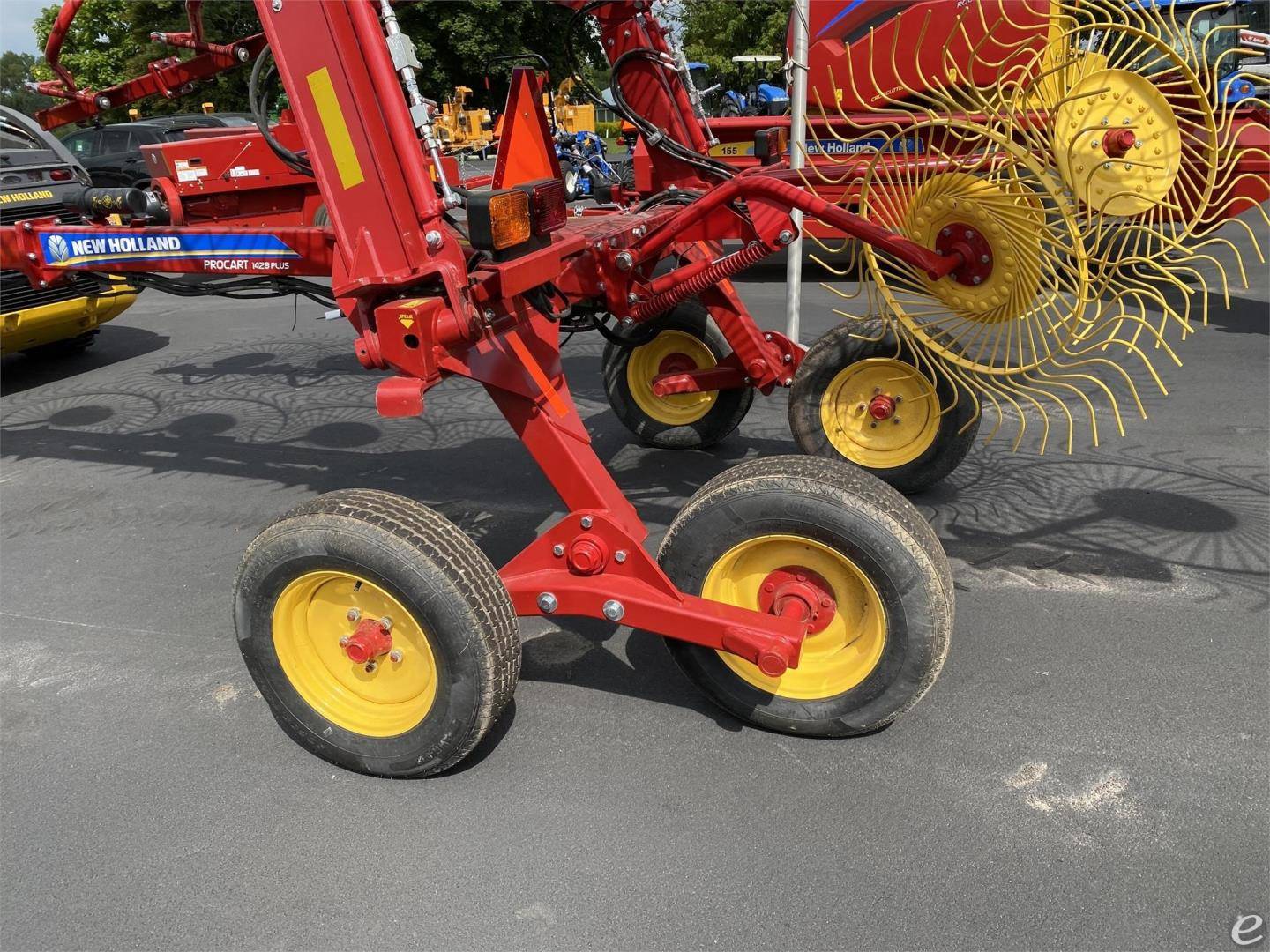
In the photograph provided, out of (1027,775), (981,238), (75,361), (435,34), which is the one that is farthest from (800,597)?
(435,34)

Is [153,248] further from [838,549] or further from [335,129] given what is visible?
[838,549]

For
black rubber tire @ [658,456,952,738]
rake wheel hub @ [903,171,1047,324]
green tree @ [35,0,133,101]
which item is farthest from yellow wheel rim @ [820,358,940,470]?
green tree @ [35,0,133,101]

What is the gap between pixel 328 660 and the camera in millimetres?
2660

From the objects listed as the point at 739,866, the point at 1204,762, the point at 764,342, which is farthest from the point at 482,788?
the point at 764,342

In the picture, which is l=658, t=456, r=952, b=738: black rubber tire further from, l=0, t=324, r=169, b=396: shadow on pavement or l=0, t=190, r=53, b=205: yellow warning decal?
l=0, t=324, r=169, b=396: shadow on pavement

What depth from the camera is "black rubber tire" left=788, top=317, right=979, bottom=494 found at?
401cm

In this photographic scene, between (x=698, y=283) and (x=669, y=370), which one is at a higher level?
(x=698, y=283)

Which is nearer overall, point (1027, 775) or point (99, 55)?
point (1027, 775)

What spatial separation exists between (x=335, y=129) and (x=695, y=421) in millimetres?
2763

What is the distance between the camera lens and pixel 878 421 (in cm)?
422

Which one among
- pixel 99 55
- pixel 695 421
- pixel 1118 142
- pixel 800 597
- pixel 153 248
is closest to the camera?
pixel 1118 142

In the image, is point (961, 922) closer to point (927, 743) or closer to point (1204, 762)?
point (927, 743)

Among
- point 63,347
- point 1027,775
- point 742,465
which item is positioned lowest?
point 1027,775

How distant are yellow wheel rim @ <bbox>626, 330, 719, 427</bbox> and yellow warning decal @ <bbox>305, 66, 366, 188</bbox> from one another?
246cm
